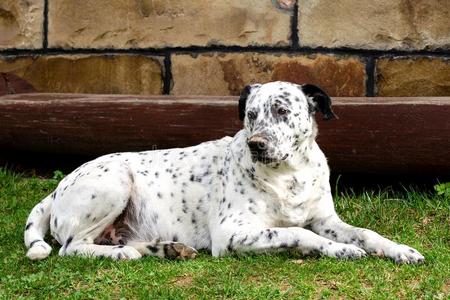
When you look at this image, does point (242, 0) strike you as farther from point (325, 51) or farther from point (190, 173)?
point (190, 173)

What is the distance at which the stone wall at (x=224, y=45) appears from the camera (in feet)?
21.6

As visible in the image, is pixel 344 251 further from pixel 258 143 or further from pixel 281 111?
pixel 281 111

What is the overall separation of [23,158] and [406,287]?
15.7ft

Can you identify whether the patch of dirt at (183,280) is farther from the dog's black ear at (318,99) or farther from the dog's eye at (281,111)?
the dog's black ear at (318,99)

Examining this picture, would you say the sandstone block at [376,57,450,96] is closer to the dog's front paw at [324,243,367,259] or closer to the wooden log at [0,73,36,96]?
the dog's front paw at [324,243,367,259]

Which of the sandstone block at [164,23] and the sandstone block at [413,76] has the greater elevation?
the sandstone block at [164,23]

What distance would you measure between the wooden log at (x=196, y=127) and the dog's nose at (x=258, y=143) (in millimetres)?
1642

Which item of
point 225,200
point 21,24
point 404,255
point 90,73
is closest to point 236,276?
point 225,200

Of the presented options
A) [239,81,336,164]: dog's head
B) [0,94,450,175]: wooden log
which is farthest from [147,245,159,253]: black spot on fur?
[0,94,450,175]: wooden log

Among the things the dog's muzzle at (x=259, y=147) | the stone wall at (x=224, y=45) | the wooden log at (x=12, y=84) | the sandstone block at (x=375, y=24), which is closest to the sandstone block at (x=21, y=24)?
the stone wall at (x=224, y=45)

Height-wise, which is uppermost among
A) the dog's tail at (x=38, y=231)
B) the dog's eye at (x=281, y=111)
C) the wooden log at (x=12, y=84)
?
the dog's eye at (x=281, y=111)

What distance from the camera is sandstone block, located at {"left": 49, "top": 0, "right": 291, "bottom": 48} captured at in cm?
694

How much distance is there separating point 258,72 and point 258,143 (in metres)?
2.36

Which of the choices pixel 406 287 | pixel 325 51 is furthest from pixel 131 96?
pixel 406 287
